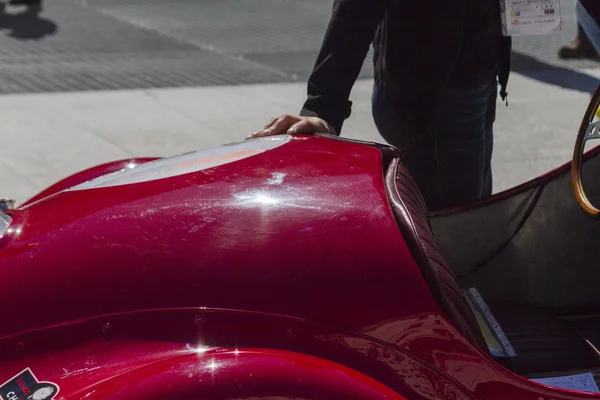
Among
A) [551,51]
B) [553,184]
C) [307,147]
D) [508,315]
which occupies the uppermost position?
[551,51]

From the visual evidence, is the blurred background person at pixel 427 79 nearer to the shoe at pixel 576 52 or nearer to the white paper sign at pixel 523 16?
the white paper sign at pixel 523 16

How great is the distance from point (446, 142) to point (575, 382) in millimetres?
943

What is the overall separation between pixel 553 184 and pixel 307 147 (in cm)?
93

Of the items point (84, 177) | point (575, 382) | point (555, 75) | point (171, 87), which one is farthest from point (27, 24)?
point (575, 382)

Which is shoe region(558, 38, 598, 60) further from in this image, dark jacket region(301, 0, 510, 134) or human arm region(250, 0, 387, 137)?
human arm region(250, 0, 387, 137)

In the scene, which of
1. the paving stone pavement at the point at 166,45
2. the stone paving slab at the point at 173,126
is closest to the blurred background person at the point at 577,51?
the paving stone pavement at the point at 166,45

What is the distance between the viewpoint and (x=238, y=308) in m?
1.56

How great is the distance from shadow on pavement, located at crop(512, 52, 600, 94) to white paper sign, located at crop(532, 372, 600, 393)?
16.7 ft

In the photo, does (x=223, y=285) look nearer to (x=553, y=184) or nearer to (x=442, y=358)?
(x=442, y=358)

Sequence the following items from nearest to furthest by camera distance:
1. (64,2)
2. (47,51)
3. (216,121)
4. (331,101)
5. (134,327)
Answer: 1. (134,327)
2. (331,101)
3. (216,121)
4. (47,51)
5. (64,2)

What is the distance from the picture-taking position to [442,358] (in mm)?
1593

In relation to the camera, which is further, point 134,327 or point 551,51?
point 551,51

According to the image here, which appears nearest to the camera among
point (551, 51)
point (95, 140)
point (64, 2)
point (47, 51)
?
point (95, 140)

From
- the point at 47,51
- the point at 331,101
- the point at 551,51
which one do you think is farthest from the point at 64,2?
the point at 331,101
